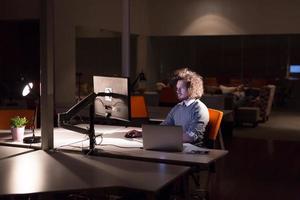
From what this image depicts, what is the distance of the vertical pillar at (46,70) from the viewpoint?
136 inches

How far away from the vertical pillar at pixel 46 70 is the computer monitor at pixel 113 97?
445 mm

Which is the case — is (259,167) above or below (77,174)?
below

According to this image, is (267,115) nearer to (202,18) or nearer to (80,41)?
(202,18)

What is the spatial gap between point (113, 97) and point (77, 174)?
3.72 feet

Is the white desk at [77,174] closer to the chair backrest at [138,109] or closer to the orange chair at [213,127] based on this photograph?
the orange chair at [213,127]

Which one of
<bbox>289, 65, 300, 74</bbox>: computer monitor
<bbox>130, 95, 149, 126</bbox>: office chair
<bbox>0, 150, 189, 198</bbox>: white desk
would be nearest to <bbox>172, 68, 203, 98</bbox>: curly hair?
<bbox>0, 150, 189, 198</bbox>: white desk

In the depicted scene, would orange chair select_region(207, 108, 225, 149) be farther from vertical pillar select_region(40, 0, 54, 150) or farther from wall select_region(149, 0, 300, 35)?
wall select_region(149, 0, 300, 35)

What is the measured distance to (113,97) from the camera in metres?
3.78

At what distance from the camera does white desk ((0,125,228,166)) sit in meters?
3.13

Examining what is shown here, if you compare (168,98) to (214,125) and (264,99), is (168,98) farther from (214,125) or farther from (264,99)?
(214,125)

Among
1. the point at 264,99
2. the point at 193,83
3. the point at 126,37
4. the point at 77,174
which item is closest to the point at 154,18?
the point at 264,99

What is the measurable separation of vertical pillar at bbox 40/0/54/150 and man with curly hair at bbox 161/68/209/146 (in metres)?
1.12

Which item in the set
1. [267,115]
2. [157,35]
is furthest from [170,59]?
[267,115]

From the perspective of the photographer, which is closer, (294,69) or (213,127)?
(213,127)
